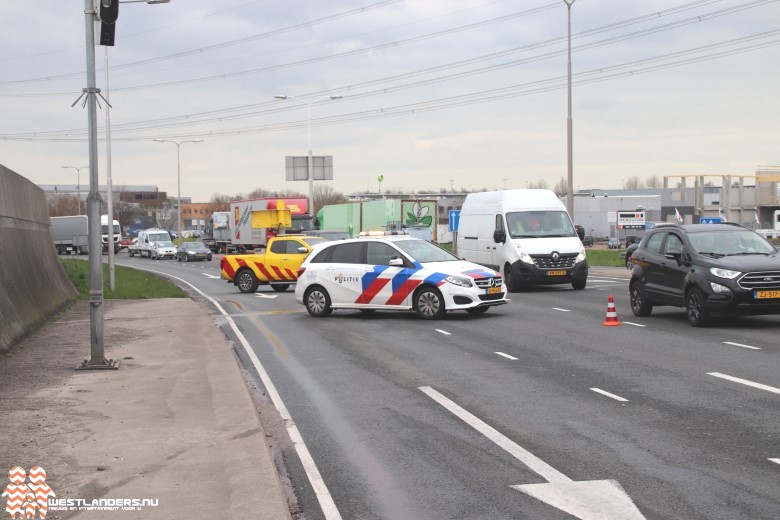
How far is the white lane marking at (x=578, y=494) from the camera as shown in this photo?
5746 mm

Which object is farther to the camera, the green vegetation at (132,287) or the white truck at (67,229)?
the white truck at (67,229)

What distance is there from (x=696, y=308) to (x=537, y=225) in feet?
33.0

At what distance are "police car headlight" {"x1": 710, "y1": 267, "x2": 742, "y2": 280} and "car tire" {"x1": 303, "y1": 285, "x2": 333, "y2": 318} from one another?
8.15 metres

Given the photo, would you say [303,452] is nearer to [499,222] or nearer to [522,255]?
[522,255]

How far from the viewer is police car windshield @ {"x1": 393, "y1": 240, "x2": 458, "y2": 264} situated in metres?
19.0

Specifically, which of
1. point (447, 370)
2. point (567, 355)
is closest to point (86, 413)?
point (447, 370)

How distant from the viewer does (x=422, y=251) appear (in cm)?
1927

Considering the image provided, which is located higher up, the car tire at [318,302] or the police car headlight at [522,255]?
the police car headlight at [522,255]

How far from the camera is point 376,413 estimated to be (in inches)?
363

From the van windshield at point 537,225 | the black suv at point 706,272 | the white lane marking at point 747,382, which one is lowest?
the white lane marking at point 747,382

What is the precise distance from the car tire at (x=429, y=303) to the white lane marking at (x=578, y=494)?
1081 cm

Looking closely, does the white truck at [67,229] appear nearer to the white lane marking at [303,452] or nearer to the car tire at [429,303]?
the car tire at [429,303]

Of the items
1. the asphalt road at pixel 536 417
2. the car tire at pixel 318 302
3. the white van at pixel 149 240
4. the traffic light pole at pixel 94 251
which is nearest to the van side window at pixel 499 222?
the car tire at pixel 318 302

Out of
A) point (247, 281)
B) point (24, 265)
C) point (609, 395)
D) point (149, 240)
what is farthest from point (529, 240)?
point (149, 240)
